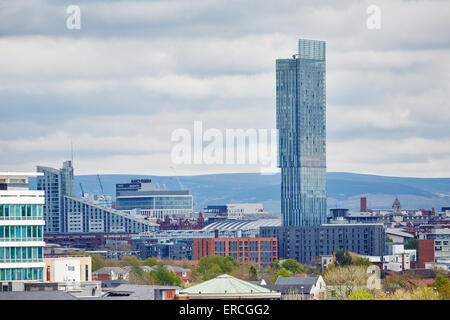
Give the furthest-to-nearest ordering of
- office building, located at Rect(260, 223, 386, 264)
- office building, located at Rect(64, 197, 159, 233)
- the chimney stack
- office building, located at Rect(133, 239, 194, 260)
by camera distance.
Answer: the chimney stack < office building, located at Rect(64, 197, 159, 233) < office building, located at Rect(133, 239, 194, 260) < office building, located at Rect(260, 223, 386, 264)

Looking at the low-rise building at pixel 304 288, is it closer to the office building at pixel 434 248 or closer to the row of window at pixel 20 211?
the row of window at pixel 20 211

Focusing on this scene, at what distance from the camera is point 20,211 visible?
2236 centimetres

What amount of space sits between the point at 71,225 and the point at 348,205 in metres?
27.0

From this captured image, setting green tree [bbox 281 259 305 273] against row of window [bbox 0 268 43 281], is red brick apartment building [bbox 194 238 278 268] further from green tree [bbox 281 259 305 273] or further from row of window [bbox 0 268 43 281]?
row of window [bbox 0 268 43 281]

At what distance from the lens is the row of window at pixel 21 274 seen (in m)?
21.7

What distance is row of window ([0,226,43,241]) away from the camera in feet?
72.1

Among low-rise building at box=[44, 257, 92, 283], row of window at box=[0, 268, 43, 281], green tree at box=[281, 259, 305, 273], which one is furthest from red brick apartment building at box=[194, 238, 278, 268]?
row of window at box=[0, 268, 43, 281]

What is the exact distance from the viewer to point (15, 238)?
2208 cm

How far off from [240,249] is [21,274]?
55.0 meters

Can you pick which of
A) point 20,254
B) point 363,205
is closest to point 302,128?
point 363,205

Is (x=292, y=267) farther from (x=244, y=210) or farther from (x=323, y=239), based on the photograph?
(x=244, y=210)

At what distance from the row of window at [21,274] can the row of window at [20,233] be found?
23.7 inches
